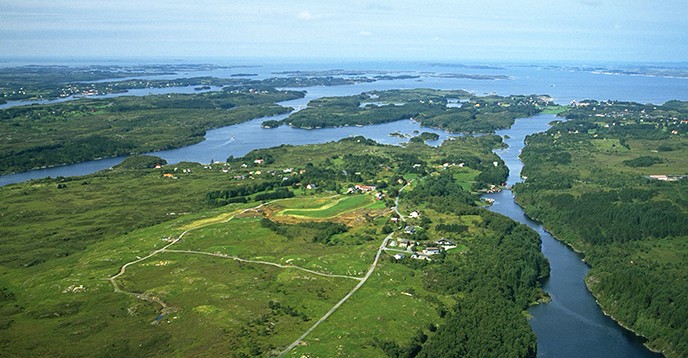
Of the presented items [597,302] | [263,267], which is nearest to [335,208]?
[263,267]

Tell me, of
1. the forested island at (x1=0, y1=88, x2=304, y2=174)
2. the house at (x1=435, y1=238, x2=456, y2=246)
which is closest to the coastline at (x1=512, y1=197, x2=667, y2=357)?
the house at (x1=435, y1=238, x2=456, y2=246)

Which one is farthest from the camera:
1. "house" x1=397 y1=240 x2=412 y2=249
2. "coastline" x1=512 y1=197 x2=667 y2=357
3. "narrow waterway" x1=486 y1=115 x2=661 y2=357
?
"house" x1=397 y1=240 x2=412 y2=249

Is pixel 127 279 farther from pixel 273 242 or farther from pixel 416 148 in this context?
pixel 416 148

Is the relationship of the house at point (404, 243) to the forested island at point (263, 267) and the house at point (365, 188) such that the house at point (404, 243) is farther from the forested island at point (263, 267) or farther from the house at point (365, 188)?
the house at point (365, 188)

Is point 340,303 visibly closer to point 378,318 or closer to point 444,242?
point 378,318

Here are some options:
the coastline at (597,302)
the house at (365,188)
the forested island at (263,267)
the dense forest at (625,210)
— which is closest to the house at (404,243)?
the forested island at (263,267)

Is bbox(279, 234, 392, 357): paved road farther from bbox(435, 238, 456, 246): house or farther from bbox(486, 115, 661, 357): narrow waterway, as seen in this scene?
bbox(486, 115, 661, 357): narrow waterway

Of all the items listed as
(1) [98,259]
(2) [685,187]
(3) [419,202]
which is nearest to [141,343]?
(1) [98,259]
